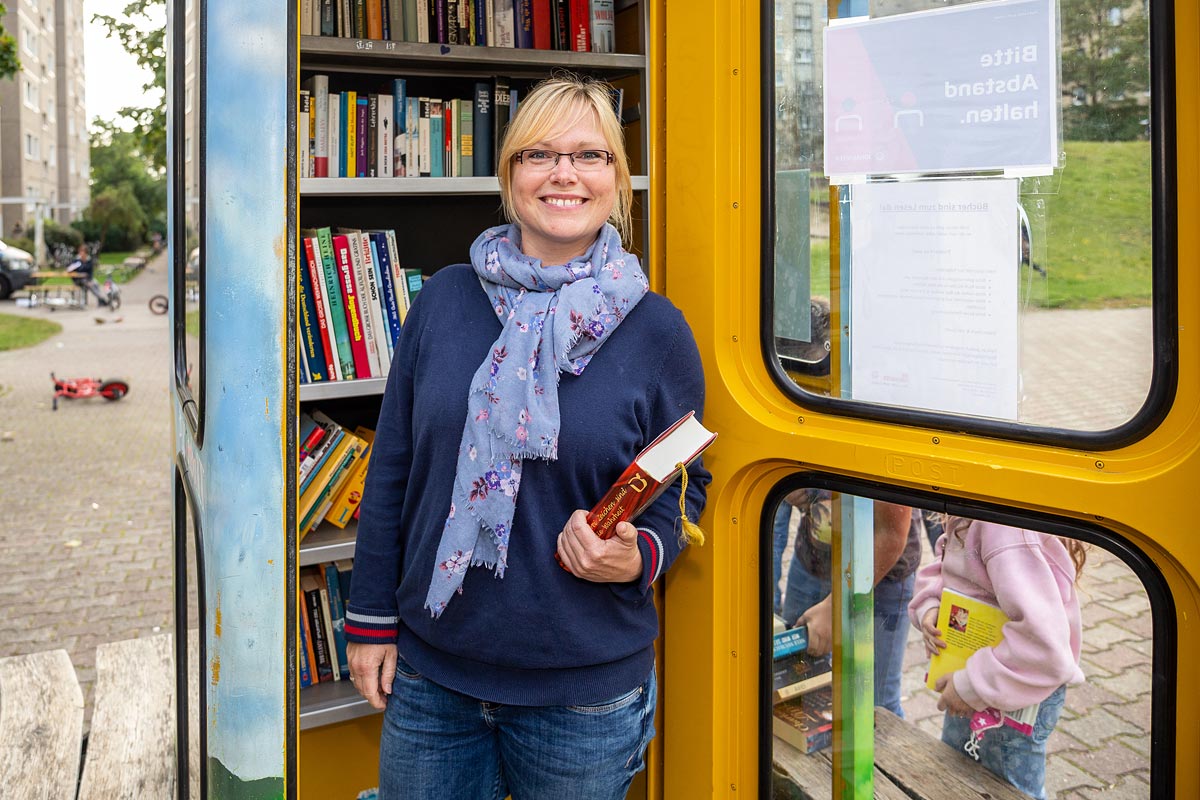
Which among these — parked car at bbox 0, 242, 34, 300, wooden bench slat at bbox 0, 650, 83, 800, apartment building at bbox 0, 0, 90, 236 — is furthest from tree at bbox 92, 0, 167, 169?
apartment building at bbox 0, 0, 90, 236

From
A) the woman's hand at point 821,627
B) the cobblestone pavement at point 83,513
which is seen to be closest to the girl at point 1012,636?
the woman's hand at point 821,627

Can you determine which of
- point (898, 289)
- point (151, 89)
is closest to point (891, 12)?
point (898, 289)

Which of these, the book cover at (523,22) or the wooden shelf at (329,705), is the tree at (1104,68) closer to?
the book cover at (523,22)

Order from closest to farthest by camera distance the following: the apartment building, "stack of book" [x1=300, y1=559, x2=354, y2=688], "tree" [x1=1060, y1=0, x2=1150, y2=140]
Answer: "tree" [x1=1060, y1=0, x2=1150, y2=140]
"stack of book" [x1=300, y1=559, x2=354, y2=688]
the apartment building

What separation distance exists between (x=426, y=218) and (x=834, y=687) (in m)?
1.84

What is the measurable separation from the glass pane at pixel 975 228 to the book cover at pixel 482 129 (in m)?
0.93

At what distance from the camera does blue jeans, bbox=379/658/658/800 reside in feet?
5.91

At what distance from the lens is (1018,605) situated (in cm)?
178

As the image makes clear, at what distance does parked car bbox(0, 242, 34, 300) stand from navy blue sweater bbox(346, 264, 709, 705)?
28.2 m

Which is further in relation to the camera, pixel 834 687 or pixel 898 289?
pixel 834 687

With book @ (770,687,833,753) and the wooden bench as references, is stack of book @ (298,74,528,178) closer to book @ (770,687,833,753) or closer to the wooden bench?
book @ (770,687,833,753)

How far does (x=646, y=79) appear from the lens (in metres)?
2.38

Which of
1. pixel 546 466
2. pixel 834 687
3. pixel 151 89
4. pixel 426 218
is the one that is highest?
pixel 151 89

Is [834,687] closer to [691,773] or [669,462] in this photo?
[691,773]
